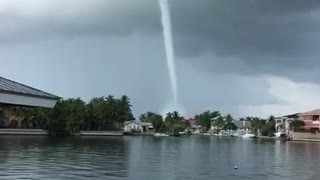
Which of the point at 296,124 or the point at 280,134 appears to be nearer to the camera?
the point at 296,124

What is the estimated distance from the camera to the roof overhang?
33781 millimetres

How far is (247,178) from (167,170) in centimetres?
574

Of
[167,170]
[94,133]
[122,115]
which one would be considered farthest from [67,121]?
[167,170]

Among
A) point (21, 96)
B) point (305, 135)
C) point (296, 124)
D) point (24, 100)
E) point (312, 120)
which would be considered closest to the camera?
point (21, 96)

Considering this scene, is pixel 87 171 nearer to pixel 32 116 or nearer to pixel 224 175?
pixel 224 175

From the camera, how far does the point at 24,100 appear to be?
35.7 meters

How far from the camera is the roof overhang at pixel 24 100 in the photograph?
33781 millimetres

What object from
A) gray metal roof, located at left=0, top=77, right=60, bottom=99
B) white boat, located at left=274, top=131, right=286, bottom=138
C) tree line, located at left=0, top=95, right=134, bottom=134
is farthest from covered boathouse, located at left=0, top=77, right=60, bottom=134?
white boat, located at left=274, top=131, right=286, bottom=138

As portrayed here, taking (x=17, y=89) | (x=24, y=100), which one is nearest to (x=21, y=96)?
(x=17, y=89)

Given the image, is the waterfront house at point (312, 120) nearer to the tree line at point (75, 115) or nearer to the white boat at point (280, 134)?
the white boat at point (280, 134)

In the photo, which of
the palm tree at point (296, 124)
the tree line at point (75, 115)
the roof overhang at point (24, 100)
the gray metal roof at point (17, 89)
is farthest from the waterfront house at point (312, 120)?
the gray metal roof at point (17, 89)

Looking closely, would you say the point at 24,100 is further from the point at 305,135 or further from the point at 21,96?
the point at 305,135

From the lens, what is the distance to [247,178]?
33.3 meters

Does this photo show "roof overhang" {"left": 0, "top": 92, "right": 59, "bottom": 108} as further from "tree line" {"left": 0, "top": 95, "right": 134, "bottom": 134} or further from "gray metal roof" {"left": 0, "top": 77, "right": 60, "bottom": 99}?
"tree line" {"left": 0, "top": 95, "right": 134, "bottom": 134}
